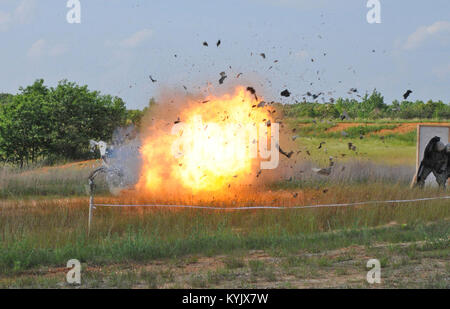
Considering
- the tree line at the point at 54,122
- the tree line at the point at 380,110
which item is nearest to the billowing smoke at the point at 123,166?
the tree line at the point at 54,122

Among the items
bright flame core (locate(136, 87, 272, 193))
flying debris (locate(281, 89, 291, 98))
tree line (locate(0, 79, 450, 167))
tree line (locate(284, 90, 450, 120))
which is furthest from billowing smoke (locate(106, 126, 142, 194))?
tree line (locate(284, 90, 450, 120))

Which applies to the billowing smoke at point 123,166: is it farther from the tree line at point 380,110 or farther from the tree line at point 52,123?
the tree line at point 380,110

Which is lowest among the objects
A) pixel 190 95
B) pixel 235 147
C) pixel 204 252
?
pixel 204 252

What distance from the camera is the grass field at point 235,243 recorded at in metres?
8.57

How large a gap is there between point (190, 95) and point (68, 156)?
71.8ft

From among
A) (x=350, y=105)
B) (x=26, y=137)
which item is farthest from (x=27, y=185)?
(x=350, y=105)

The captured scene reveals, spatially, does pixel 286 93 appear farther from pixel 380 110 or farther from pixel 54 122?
pixel 380 110

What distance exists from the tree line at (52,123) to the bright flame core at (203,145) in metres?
20.0

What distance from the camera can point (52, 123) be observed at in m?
37.1

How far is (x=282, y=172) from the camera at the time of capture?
22.0 m

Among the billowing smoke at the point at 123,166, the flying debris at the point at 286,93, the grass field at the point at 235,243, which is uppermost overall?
the flying debris at the point at 286,93

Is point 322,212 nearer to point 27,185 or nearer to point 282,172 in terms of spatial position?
point 282,172

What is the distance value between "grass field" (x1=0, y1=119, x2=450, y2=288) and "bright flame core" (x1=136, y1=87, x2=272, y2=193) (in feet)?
3.62

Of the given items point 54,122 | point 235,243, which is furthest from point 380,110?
point 235,243
